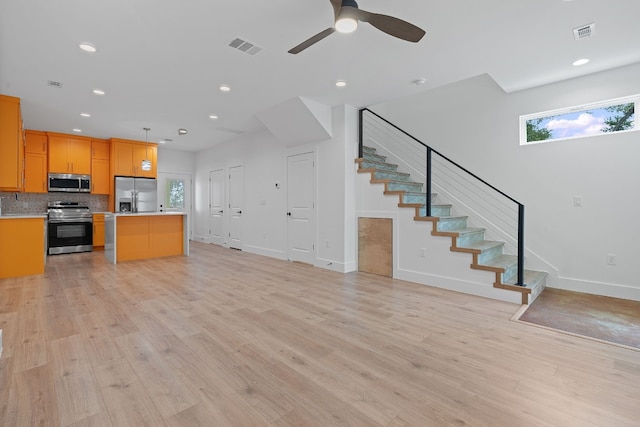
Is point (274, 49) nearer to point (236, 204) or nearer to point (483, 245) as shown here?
point (483, 245)

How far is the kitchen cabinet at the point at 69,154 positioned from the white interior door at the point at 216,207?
2.91 metres

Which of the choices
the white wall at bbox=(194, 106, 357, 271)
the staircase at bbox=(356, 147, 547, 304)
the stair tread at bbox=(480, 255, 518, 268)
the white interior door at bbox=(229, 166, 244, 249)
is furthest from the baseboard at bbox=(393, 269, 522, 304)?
the white interior door at bbox=(229, 166, 244, 249)

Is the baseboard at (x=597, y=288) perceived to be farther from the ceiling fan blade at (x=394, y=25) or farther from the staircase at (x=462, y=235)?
the ceiling fan blade at (x=394, y=25)

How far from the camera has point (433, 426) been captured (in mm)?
1540

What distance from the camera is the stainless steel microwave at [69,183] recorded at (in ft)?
22.5

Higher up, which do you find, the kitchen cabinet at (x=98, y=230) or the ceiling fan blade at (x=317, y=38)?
the ceiling fan blade at (x=317, y=38)

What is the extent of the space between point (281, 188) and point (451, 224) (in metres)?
3.40

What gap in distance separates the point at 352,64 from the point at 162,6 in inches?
79.9

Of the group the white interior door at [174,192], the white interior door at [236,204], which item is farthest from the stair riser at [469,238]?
the white interior door at [174,192]

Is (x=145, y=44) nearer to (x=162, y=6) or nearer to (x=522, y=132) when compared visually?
(x=162, y=6)

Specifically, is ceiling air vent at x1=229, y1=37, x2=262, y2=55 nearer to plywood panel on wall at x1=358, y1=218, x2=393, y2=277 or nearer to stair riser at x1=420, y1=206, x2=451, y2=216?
plywood panel on wall at x1=358, y1=218, x2=393, y2=277

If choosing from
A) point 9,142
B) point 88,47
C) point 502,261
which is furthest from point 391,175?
point 9,142

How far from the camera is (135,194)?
7703 mm

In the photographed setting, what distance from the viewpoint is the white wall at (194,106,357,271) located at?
509cm
